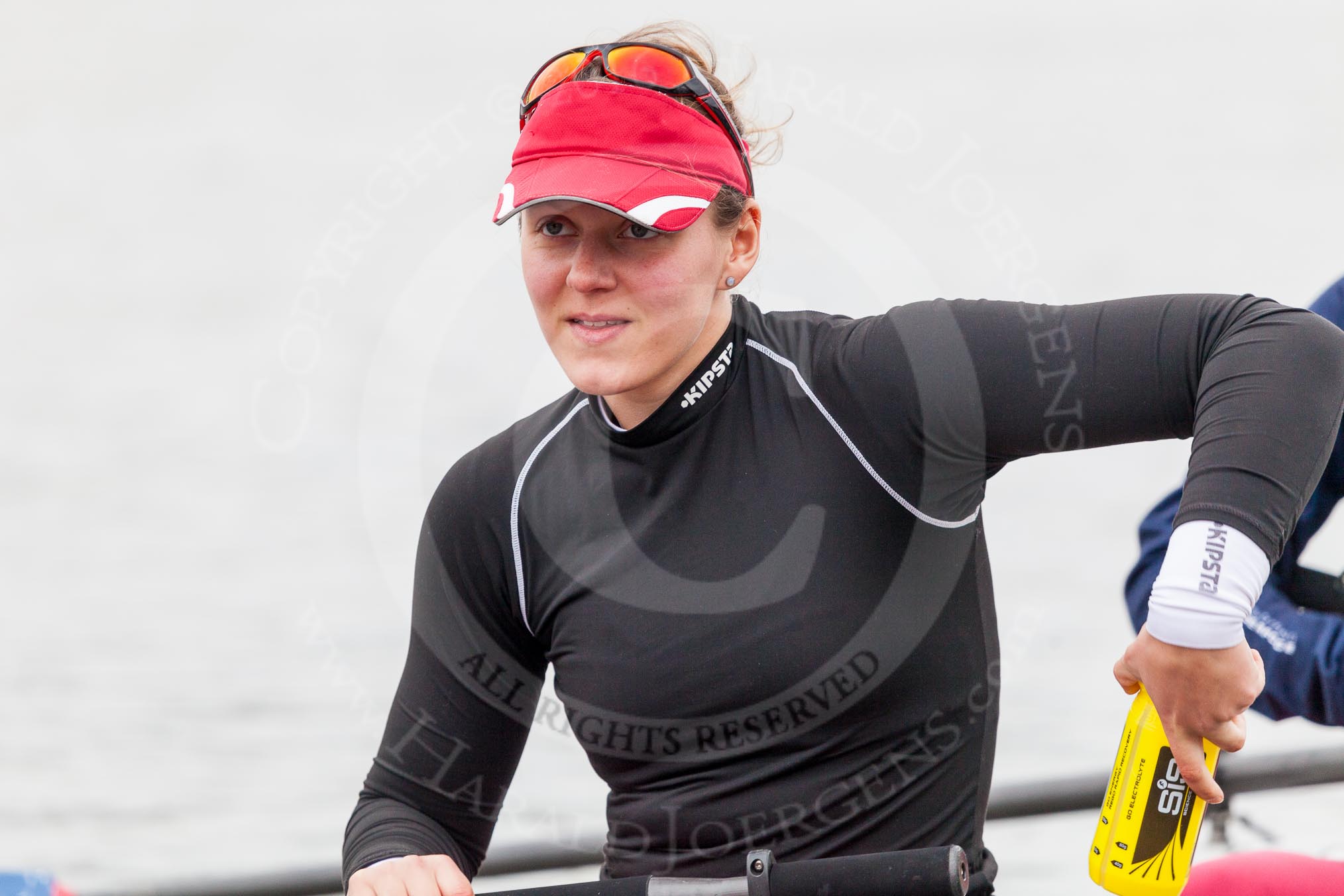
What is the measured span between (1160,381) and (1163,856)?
443 millimetres

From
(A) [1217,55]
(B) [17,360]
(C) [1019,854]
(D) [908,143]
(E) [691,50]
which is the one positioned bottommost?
(C) [1019,854]

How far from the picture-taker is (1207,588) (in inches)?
46.5

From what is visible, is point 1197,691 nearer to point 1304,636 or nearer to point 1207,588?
point 1207,588

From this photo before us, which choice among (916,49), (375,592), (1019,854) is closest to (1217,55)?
(916,49)

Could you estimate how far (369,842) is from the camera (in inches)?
62.9

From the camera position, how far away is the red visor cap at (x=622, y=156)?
4.77 ft

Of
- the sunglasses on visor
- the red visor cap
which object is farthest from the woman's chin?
the sunglasses on visor

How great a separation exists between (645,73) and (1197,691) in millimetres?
807

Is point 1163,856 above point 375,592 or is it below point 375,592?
below

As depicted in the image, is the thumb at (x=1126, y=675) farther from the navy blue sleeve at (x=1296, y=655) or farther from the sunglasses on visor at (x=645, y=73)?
the sunglasses on visor at (x=645, y=73)

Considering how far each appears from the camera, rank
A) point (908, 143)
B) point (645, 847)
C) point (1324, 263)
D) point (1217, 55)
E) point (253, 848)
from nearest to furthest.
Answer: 1. point (645, 847)
2. point (253, 848)
3. point (1324, 263)
4. point (908, 143)
5. point (1217, 55)

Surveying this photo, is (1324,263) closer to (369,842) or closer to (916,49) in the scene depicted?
(916,49)

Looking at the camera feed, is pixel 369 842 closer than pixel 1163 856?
No

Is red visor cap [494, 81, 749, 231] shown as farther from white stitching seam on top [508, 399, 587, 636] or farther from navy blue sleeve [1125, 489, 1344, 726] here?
navy blue sleeve [1125, 489, 1344, 726]
